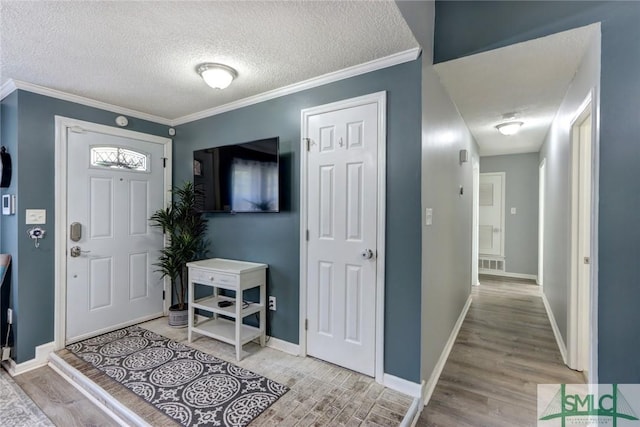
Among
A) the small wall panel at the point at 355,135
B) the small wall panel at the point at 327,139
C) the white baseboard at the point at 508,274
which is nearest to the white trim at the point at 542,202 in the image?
the white baseboard at the point at 508,274

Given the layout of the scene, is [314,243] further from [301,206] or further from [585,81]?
[585,81]

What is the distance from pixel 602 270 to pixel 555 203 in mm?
1910

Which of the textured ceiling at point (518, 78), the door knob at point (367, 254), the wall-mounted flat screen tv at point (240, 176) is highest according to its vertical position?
the textured ceiling at point (518, 78)

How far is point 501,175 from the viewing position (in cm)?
595

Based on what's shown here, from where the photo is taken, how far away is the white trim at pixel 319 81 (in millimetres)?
2051

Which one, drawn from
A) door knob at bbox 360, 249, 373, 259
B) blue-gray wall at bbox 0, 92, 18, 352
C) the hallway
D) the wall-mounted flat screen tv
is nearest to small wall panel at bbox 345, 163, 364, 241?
door knob at bbox 360, 249, 373, 259

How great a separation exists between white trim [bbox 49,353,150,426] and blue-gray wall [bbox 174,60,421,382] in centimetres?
119

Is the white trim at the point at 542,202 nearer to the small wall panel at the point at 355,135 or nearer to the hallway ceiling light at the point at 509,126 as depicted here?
the hallway ceiling light at the point at 509,126

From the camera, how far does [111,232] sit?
3.06 meters

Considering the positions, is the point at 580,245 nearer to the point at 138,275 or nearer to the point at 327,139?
the point at 327,139

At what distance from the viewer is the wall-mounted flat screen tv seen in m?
2.56

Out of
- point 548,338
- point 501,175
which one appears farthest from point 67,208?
point 501,175

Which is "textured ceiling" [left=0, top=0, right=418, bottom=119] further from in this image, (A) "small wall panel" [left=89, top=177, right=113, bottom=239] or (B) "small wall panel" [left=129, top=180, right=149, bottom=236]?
(B) "small wall panel" [left=129, top=180, right=149, bottom=236]

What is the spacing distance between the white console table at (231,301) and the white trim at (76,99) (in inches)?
70.9
